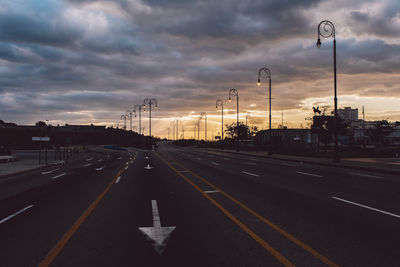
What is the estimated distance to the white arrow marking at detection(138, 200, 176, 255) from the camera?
550cm

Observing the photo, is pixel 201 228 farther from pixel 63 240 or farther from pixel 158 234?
pixel 63 240

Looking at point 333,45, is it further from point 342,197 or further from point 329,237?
point 329,237

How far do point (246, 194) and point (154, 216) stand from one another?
4207 millimetres

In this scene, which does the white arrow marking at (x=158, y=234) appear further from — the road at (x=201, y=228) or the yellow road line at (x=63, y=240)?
the yellow road line at (x=63, y=240)

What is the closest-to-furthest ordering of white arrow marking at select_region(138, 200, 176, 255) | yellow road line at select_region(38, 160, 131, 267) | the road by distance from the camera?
yellow road line at select_region(38, 160, 131, 267) < the road < white arrow marking at select_region(138, 200, 176, 255)

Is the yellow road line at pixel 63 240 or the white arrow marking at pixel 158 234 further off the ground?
the white arrow marking at pixel 158 234

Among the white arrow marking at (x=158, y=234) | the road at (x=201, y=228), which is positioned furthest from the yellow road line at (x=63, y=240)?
the white arrow marking at (x=158, y=234)

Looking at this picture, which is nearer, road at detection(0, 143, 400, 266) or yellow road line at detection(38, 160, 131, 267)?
yellow road line at detection(38, 160, 131, 267)

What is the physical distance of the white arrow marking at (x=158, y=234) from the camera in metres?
5.50

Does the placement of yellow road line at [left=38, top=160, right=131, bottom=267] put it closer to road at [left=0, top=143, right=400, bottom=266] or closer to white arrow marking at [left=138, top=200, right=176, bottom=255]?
road at [left=0, top=143, right=400, bottom=266]

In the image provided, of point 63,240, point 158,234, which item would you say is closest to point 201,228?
point 158,234

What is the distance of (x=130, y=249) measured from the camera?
5.37 metres

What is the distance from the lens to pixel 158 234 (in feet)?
20.3

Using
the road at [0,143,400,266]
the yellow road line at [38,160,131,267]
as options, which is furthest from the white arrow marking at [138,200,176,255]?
the yellow road line at [38,160,131,267]
